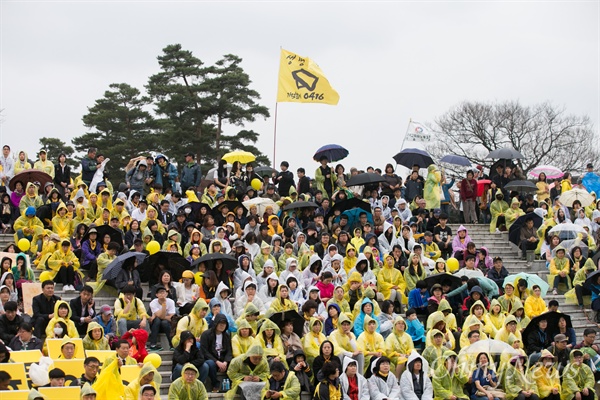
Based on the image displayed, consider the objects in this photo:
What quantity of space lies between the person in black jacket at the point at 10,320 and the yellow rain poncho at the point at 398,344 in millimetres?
5736

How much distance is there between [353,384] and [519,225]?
350 inches

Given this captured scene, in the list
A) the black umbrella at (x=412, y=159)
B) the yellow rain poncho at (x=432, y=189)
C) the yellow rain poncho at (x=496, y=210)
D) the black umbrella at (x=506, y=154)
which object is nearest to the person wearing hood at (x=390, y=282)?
the yellow rain poncho at (x=432, y=189)

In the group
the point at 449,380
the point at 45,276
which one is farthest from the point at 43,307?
the point at 449,380

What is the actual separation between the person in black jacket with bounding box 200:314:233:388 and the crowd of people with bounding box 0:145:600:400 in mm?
21

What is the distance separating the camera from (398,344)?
17.8m

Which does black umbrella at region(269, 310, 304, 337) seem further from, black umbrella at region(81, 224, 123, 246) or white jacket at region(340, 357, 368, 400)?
black umbrella at region(81, 224, 123, 246)

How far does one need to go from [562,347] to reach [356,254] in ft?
14.5

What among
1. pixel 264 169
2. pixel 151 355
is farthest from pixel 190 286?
pixel 264 169

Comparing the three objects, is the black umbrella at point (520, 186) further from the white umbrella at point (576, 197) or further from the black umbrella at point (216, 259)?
the black umbrella at point (216, 259)

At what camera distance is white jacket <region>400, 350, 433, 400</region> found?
16.9 metres

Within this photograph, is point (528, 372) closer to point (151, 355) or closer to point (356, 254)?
point (356, 254)

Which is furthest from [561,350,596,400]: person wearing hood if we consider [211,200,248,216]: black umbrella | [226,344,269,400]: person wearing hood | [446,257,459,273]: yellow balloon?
[211,200,248,216]: black umbrella

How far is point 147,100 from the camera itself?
45.1 meters

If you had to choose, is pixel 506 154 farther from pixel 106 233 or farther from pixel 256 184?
pixel 106 233
